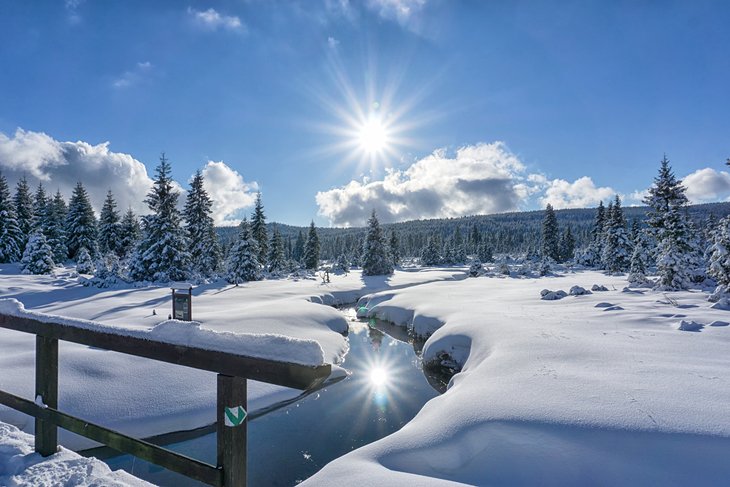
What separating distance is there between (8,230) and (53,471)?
4742 cm

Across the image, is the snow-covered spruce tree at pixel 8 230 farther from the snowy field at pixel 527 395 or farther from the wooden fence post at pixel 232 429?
the wooden fence post at pixel 232 429

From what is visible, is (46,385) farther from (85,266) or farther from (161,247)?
(85,266)

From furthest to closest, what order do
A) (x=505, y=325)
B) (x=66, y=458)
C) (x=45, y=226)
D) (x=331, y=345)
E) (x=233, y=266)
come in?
1. (x=45, y=226)
2. (x=233, y=266)
3. (x=331, y=345)
4. (x=505, y=325)
5. (x=66, y=458)

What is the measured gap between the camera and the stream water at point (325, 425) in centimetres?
738

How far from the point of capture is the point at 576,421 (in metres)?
5.75

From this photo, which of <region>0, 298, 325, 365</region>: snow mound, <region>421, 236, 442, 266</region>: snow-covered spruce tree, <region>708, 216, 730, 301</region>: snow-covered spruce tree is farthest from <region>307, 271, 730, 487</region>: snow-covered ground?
Answer: <region>421, 236, 442, 266</region>: snow-covered spruce tree

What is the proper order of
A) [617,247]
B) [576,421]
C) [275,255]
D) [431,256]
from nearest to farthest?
[576,421], [617,247], [275,255], [431,256]

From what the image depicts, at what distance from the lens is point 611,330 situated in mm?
11742

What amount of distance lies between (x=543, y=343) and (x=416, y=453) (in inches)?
253

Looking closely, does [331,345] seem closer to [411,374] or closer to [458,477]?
[411,374]

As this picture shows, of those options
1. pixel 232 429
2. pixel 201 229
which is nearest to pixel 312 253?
pixel 201 229

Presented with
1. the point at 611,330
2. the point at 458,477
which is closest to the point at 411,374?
the point at 611,330

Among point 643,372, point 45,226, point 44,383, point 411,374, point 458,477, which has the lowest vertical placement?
point 411,374

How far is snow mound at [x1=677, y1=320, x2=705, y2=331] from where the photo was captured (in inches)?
426
